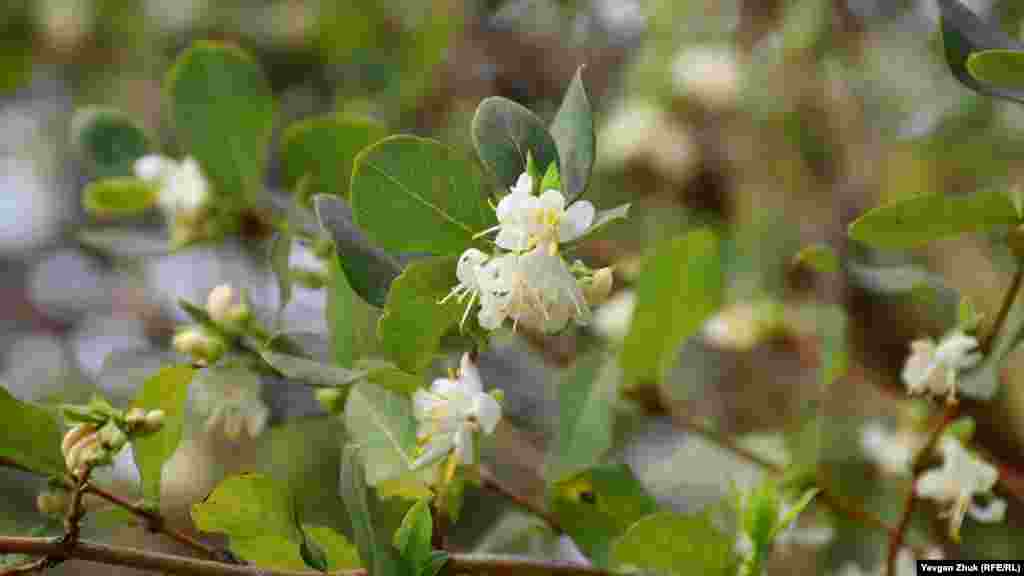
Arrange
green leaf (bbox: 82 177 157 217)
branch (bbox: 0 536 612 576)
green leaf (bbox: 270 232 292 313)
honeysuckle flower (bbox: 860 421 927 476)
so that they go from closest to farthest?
branch (bbox: 0 536 612 576)
green leaf (bbox: 270 232 292 313)
green leaf (bbox: 82 177 157 217)
honeysuckle flower (bbox: 860 421 927 476)

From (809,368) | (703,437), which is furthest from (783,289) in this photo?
(703,437)

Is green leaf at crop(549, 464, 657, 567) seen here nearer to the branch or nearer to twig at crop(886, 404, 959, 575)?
twig at crop(886, 404, 959, 575)

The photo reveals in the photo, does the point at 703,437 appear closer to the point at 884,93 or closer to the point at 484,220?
the point at 484,220

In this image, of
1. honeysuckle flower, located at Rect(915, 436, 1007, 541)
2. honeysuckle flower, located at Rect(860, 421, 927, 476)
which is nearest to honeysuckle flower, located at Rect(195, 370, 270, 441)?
honeysuckle flower, located at Rect(915, 436, 1007, 541)

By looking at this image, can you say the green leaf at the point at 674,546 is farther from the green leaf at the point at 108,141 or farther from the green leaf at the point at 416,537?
the green leaf at the point at 108,141

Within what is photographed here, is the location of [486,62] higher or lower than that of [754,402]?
higher

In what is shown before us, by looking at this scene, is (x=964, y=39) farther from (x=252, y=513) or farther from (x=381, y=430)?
(x=252, y=513)

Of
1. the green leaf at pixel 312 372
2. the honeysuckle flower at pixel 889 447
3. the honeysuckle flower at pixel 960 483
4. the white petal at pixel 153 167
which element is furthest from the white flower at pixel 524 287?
the honeysuckle flower at pixel 889 447
